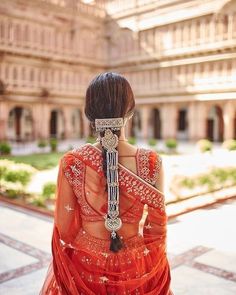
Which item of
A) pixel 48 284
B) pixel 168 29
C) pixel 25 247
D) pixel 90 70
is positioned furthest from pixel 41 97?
pixel 48 284

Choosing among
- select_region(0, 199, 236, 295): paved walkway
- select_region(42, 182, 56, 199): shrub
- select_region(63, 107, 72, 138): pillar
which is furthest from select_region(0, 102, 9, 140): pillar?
select_region(0, 199, 236, 295): paved walkway

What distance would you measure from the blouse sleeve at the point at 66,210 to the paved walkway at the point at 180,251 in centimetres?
212

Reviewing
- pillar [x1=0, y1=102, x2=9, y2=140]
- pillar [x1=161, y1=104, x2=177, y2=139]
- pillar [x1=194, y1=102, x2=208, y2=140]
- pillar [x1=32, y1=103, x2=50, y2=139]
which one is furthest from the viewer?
pillar [x1=161, y1=104, x2=177, y2=139]

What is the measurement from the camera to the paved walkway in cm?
415

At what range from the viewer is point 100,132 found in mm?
2043

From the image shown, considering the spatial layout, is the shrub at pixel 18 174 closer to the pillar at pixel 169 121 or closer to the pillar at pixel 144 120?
the pillar at pixel 169 121

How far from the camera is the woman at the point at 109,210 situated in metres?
2.00

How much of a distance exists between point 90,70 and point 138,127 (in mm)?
7533

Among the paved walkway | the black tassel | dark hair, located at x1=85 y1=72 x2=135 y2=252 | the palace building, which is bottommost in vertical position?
the paved walkway

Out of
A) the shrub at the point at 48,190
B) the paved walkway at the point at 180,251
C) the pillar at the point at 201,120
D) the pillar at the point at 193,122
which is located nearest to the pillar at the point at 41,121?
the pillar at the point at 193,122

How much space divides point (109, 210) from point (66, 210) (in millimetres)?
257

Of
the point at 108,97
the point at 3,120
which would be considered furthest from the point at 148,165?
the point at 3,120

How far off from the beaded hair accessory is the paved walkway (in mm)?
2253

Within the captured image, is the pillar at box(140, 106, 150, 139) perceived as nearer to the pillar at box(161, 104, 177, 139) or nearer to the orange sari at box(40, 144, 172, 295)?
the pillar at box(161, 104, 177, 139)
